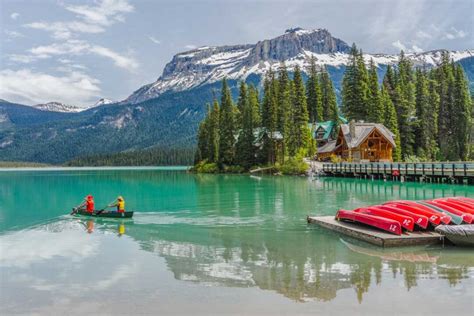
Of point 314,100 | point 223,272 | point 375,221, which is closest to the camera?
point 223,272

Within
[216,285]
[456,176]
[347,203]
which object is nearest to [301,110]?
[456,176]

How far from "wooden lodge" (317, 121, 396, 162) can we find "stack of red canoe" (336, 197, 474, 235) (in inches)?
2228

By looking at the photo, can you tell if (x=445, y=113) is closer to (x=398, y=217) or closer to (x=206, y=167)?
(x=206, y=167)

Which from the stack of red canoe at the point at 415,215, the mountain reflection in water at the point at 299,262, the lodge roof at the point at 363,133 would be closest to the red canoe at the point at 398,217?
the stack of red canoe at the point at 415,215

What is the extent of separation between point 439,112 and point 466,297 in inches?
3281

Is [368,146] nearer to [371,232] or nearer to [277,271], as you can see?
[371,232]

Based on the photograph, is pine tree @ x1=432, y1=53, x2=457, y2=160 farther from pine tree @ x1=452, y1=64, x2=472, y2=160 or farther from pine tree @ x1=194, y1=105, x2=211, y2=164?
pine tree @ x1=194, y1=105, x2=211, y2=164

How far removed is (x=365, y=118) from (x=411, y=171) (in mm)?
29213

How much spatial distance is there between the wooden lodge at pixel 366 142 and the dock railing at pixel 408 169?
7.40 m

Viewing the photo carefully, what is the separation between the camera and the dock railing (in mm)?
49750

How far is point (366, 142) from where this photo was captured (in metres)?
75.5

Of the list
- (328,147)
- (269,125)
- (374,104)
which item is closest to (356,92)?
(374,104)

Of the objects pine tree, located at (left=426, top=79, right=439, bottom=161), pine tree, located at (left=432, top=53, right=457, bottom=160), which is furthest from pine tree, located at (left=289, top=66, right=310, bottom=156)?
pine tree, located at (left=432, top=53, right=457, bottom=160)

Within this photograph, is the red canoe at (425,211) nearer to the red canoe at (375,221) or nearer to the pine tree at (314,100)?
the red canoe at (375,221)
